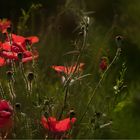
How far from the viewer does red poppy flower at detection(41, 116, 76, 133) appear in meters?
2.15

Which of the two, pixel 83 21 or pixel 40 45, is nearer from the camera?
pixel 83 21

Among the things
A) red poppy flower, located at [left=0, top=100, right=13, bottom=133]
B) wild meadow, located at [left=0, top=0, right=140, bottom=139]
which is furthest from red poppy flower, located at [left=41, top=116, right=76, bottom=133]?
red poppy flower, located at [left=0, top=100, right=13, bottom=133]

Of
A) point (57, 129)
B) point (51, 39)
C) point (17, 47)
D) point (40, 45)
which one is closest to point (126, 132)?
point (57, 129)

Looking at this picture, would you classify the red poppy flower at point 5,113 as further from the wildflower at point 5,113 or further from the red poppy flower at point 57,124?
the red poppy flower at point 57,124

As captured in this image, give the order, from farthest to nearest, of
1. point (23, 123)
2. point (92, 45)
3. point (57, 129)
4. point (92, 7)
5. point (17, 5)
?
point (17, 5) → point (92, 7) → point (92, 45) → point (23, 123) → point (57, 129)

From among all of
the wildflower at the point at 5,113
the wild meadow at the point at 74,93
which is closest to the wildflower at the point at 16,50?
the wild meadow at the point at 74,93

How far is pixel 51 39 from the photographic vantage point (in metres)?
4.25

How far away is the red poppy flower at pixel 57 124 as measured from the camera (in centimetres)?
215

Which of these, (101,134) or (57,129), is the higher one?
(57,129)

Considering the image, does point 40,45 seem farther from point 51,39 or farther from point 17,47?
point 17,47

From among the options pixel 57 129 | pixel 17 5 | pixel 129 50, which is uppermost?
pixel 129 50

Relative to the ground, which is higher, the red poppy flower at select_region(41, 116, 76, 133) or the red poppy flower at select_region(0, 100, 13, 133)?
the red poppy flower at select_region(0, 100, 13, 133)

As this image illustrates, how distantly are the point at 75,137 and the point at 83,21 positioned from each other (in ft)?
1.97

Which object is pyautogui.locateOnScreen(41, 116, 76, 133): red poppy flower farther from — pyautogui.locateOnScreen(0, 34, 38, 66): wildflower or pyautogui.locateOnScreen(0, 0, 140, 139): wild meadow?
pyautogui.locateOnScreen(0, 34, 38, 66): wildflower
